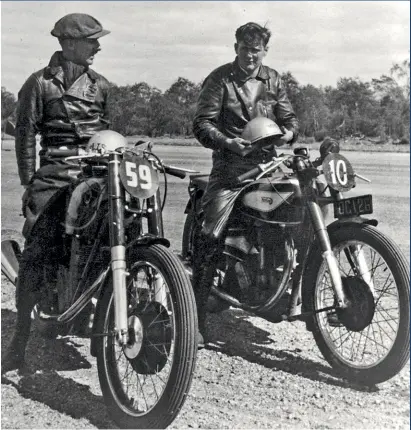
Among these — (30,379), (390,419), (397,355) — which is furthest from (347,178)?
(30,379)

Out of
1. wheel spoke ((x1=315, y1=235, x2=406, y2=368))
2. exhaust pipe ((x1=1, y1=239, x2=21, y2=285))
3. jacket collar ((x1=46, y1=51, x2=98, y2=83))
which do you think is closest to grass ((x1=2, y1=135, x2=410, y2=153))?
jacket collar ((x1=46, y1=51, x2=98, y2=83))

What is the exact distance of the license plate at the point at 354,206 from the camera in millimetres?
3592

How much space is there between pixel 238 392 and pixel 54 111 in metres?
1.94

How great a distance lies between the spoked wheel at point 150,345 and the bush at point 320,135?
5.74 ft

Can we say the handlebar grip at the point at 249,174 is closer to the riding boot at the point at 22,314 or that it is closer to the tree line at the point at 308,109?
the tree line at the point at 308,109

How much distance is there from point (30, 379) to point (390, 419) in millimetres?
1911

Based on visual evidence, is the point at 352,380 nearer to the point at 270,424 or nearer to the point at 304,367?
the point at 304,367

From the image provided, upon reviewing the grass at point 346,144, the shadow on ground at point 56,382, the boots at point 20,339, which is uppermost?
the grass at point 346,144

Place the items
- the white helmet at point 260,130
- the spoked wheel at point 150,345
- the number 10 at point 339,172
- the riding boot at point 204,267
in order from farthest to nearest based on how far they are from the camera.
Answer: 1. the riding boot at point 204,267
2. the white helmet at point 260,130
3. the number 10 at point 339,172
4. the spoked wheel at point 150,345

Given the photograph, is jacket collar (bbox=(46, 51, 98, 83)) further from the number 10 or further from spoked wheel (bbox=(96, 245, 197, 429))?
the number 10

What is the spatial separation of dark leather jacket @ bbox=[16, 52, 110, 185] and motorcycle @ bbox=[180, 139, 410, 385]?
0.91 m

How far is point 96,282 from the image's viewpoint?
339 cm

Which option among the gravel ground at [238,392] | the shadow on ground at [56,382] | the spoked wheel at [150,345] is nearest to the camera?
the spoked wheel at [150,345]

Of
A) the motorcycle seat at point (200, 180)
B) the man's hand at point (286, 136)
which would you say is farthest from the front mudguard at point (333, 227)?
the motorcycle seat at point (200, 180)
